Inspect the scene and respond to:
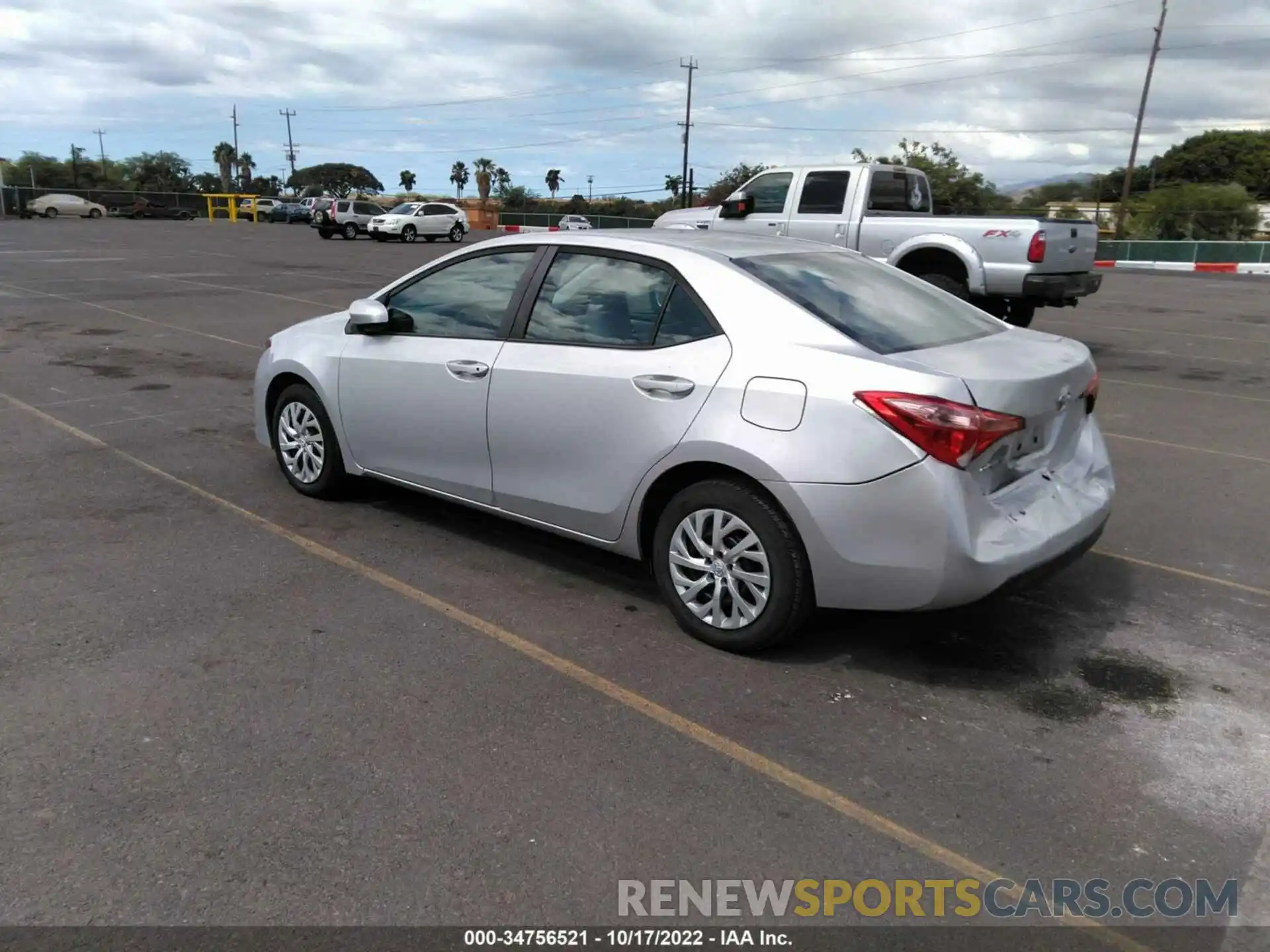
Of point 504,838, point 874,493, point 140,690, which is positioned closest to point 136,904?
point 504,838

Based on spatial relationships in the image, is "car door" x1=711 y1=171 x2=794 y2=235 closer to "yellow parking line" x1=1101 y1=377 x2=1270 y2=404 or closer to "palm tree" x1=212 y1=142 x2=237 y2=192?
"yellow parking line" x1=1101 y1=377 x2=1270 y2=404

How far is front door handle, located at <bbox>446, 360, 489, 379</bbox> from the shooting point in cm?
477

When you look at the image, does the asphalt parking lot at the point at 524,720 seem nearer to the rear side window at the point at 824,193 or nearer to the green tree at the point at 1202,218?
the rear side window at the point at 824,193

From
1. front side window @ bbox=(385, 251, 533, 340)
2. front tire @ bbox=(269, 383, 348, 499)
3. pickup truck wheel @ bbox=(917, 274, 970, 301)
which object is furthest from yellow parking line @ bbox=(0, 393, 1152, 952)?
pickup truck wheel @ bbox=(917, 274, 970, 301)

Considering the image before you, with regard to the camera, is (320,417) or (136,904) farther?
(320,417)

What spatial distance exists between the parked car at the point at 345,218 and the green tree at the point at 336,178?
272 feet

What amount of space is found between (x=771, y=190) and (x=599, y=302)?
Result: 9.68 meters

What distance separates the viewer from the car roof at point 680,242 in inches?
178

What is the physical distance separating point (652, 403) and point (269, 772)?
6.51 ft

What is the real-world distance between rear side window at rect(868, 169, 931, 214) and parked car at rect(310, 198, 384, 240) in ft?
102

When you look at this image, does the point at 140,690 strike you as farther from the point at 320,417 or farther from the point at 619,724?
the point at 320,417

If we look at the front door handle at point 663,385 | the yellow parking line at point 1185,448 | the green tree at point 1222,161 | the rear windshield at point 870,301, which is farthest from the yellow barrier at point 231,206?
the green tree at point 1222,161
